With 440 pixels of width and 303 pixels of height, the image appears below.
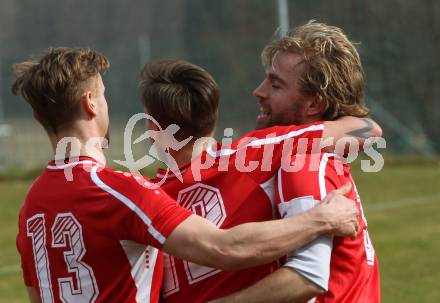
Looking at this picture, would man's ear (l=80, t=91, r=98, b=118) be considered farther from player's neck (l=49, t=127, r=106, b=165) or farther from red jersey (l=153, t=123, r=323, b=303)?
red jersey (l=153, t=123, r=323, b=303)

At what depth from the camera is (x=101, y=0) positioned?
94.1 ft

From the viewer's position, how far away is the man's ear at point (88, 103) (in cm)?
346

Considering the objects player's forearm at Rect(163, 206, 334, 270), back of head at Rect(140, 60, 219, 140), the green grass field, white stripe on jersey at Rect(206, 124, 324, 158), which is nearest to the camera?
player's forearm at Rect(163, 206, 334, 270)

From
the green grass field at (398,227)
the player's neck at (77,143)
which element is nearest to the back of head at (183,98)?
the player's neck at (77,143)

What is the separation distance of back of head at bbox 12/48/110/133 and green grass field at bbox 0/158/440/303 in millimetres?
5505

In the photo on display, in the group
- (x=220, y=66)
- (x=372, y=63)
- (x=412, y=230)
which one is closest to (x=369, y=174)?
(x=372, y=63)

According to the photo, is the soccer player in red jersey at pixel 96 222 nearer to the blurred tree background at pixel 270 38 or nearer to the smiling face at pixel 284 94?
the smiling face at pixel 284 94

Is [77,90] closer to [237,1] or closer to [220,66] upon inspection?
[220,66]

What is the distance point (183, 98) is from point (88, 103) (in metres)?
0.37

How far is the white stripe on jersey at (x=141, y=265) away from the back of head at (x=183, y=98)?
52cm

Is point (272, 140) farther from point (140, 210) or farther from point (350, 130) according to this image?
point (140, 210)

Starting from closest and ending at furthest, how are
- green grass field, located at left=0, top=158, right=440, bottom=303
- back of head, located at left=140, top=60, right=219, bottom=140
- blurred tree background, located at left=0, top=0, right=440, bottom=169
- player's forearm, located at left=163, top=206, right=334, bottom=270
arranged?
player's forearm, located at left=163, top=206, right=334, bottom=270 → back of head, located at left=140, top=60, right=219, bottom=140 → green grass field, located at left=0, top=158, right=440, bottom=303 → blurred tree background, located at left=0, top=0, right=440, bottom=169

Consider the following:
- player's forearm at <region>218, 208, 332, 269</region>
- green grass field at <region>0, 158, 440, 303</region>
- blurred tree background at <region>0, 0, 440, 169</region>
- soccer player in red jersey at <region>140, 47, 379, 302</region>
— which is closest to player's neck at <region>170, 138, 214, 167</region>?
soccer player in red jersey at <region>140, 47, 379, 302</region>

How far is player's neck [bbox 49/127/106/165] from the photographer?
3486 millimetres
